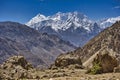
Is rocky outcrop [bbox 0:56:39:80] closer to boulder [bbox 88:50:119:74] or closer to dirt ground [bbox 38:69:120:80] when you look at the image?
dirt ground [bbox 38:69:120:80]

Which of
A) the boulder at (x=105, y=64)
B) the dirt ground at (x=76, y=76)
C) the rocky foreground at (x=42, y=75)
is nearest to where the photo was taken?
the dirt ground at (x=76, y=76)

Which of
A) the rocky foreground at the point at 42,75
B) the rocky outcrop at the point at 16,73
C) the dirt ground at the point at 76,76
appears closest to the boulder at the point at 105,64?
the rocky foreground at the point at 42,75

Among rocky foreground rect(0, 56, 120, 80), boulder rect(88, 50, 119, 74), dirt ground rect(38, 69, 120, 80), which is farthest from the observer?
boulder rect(88, 50, 119, 74)

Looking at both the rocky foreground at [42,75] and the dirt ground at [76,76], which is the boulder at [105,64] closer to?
the rocky foreground at [42,75]

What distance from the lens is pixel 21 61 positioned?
52438mm

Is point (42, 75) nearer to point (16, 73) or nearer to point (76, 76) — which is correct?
point (16, 73)

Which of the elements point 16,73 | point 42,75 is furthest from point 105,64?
point 16,73

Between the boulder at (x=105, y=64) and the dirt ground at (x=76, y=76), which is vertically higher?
the boulder at (x=105, y=64)

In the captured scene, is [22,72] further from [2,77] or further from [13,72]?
[2,77]

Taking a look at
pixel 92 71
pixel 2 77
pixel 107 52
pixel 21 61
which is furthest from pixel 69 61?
pixel 2 77

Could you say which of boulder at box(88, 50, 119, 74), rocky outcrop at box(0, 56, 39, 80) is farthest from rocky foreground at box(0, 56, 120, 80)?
boulder at box(88, 50, 119, 74)

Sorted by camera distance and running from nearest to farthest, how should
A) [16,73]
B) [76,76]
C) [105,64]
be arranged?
[76,76]
[16,73]
[105,64]

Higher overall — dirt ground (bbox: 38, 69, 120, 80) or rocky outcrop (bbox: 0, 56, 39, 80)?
→ rocky outcrop (bbox: 0, 56, 39, 80)

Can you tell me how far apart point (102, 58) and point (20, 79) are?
40.3 ft
